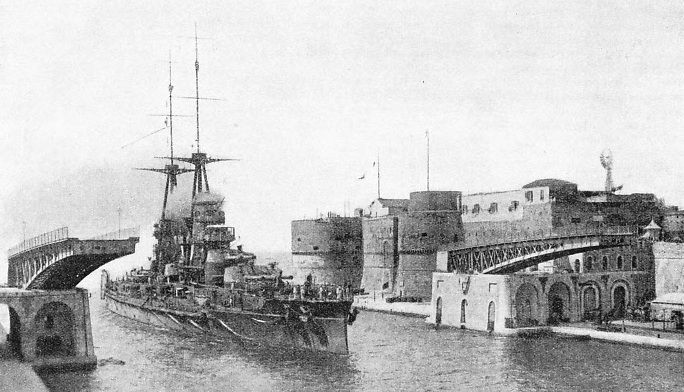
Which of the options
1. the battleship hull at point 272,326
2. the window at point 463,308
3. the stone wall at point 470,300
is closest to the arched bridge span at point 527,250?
the stone wall at point 470,300

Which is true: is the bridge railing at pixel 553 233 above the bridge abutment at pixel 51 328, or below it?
above

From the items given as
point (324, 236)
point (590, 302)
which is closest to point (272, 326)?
point (590, 302)

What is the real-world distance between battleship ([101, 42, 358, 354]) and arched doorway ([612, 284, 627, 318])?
1843 cm

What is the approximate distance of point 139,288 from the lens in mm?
62750

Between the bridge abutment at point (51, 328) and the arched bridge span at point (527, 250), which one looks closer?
the bridge abutment at point (51, 328)

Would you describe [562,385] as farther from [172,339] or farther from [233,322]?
[172,339]

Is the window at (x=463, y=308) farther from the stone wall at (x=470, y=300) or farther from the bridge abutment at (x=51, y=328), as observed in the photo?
the bridge abutment at (x=51, y=328)

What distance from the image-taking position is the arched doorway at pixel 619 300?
174 feet

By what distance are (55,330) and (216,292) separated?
49.4ft

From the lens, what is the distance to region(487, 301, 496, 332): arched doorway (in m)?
51.3

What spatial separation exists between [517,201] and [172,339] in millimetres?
34789

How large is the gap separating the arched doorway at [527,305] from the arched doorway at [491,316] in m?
1.55

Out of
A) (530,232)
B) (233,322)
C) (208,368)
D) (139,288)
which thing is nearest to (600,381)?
(208,368)

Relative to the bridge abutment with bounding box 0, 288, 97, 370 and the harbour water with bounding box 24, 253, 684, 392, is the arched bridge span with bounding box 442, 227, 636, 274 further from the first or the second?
the bridge abutment with bounding box 0, 288, 97, 370
